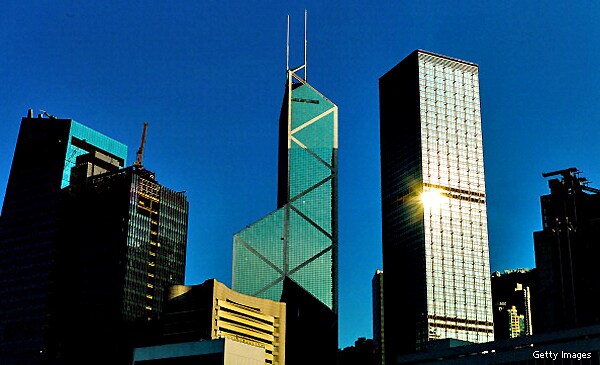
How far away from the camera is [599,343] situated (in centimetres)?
13112

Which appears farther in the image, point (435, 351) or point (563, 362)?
point (435, 351)

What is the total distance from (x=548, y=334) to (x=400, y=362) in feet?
112

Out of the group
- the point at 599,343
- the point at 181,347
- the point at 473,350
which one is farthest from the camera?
the point at 181,347

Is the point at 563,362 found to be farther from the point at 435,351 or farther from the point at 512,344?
the point at 435,351

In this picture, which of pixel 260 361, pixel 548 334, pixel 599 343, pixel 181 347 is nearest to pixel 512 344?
pixel 548 334

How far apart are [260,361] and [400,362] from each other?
2534 cm

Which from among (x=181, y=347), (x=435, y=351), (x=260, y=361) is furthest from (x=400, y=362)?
(x=181, y=347)

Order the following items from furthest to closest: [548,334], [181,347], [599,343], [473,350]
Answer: [181,347] → [473,350] → [548,334] → [599,343]

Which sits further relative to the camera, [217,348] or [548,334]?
[217,348]

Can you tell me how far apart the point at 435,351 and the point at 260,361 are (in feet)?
101

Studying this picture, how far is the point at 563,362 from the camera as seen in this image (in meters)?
134

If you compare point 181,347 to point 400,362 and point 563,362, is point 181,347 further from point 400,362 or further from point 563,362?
point 563,362

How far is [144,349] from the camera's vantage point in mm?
168750

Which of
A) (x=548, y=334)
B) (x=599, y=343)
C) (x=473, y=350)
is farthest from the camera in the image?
(x=473, y=350)
